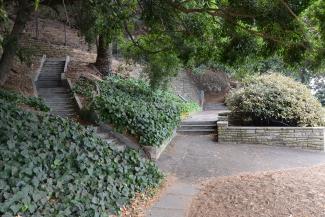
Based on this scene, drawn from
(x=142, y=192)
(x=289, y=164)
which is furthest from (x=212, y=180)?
(x=289, y=164)

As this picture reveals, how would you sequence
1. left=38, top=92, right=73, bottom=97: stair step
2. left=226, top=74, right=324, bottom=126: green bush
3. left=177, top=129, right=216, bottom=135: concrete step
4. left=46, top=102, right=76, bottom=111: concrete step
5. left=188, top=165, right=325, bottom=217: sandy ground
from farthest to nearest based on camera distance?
left=177, top=129, right=216, bottom=135: concrete step → left=38, top=92, right=73, bottom=97: stair step → left=226, top=74, right=324, bottom=126: green bush → left=46, top=102, right=76, bottom=111: concrete step → left=188, top=165, right=325, bottom=217: sandy ground

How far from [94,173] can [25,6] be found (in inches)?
178

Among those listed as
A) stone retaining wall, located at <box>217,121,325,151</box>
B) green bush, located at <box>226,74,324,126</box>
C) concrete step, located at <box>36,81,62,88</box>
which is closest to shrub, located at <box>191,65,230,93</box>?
green bush, located at <box>226,74,324,126</box>

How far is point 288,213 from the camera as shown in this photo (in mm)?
5004

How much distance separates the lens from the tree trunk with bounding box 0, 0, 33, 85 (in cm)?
747

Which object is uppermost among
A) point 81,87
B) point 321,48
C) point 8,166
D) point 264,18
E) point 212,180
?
point 264,18

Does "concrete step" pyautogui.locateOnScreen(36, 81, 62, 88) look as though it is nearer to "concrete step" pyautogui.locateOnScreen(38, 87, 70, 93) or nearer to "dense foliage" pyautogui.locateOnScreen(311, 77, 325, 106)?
"concrete step" pyautogui.locateOnScreen(38, 87, 70, 93)

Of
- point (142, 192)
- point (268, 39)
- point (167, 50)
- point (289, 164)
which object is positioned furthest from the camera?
point (167, 50)

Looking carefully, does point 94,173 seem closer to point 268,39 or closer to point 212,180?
point 212,180

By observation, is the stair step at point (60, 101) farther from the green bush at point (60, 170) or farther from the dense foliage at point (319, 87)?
the dense foliage at point (319, 87)

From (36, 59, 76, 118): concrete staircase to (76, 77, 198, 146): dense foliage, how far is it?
0.61 metres

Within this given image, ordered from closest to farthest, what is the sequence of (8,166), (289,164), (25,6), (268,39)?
1. (8,166)
2. (268,39)
3. (25,6)
4. (289,164)

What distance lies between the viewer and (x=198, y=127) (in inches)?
509

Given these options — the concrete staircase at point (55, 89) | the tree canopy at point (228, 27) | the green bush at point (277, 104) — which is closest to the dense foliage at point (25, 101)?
the concrete staircase at point (55, 89)
